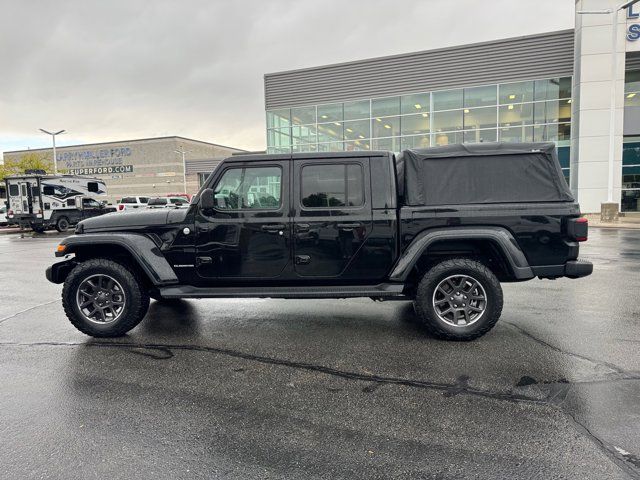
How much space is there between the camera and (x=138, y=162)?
69875mm

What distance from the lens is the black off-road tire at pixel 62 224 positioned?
73.6ft

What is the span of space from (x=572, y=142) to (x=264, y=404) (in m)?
26.9

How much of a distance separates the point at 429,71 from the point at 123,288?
86.5 ft

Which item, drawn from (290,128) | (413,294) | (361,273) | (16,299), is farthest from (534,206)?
(290,128)

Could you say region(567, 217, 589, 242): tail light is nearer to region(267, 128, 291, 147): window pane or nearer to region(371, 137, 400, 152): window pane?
region(371, 137, 400, 152): window pane

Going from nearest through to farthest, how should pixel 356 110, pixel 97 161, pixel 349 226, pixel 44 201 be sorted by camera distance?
1. pixel 349 226
2. pixel 44 201
3. pixel 356 110
4. pixel 97 161

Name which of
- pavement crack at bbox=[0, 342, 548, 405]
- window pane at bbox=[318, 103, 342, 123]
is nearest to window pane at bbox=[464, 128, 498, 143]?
window pane at bbox=[318, 103, 342, 123]

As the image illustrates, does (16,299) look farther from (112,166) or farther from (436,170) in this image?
(112,166)

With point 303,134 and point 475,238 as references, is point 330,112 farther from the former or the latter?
point 475,238

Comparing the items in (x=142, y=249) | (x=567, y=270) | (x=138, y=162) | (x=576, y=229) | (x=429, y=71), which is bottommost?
(x=567, y=270)

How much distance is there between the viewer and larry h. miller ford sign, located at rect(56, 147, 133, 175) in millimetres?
71125

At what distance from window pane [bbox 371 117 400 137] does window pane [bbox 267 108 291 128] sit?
641 centimetres

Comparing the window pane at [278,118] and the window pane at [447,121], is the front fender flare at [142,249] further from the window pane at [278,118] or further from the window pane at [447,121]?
the window pane at [278,118]

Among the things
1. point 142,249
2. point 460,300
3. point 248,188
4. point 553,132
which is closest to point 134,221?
point 142,249
